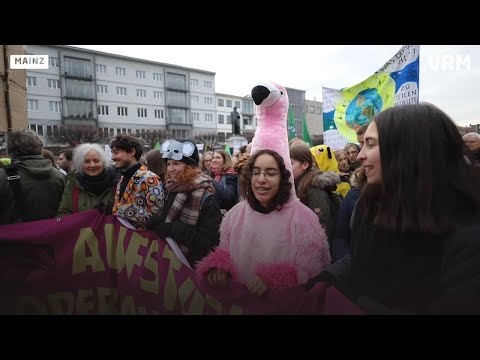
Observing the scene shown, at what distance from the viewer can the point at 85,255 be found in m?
2.42

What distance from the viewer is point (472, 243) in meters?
1.21

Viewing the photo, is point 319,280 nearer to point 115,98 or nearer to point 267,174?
point 267,174

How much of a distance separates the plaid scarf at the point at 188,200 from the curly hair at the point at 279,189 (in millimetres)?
516

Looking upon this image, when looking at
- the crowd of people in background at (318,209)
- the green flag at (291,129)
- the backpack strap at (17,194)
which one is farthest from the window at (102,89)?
the backpack strap at (17,194)

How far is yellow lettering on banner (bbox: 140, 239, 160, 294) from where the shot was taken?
2.27m

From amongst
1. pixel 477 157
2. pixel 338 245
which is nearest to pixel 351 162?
pixel 477 157

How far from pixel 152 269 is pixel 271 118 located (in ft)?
4.45

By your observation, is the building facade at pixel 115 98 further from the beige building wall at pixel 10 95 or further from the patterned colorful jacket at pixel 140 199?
the patterned colorful jacket at pixel 140 199

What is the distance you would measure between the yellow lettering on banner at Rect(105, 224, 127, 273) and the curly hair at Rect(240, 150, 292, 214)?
3.19 feet

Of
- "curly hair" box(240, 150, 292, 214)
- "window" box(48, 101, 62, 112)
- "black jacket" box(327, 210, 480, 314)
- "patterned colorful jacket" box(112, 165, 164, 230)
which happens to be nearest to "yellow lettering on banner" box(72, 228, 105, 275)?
"patterned colorful jacket" box(112, 165, 164, 230)

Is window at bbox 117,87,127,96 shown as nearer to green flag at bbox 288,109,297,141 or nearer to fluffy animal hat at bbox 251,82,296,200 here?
green flag at bbox 288,109,297,141
